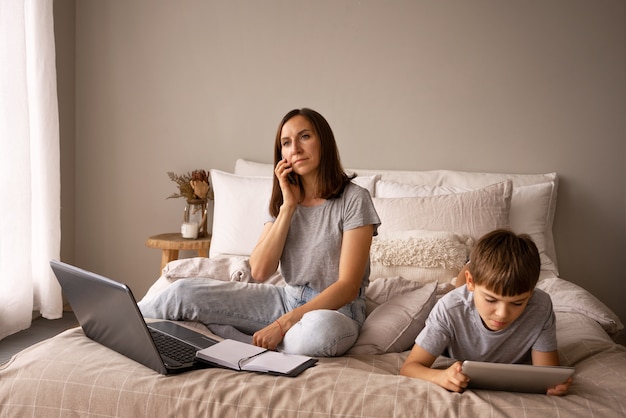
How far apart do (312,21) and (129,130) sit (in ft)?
4.07

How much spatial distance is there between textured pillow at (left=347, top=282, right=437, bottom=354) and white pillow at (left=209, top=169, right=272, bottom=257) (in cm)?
132

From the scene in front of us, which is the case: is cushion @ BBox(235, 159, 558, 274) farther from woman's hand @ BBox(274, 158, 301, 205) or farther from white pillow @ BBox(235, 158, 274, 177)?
woman's hand @ BBox(274, 158, 301, 205)

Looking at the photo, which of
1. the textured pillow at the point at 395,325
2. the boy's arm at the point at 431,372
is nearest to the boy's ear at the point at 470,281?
the boy's arm at the point at 431,372

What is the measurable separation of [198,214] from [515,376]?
2586mm

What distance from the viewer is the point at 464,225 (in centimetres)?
296

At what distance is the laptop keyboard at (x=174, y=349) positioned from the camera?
1.67m

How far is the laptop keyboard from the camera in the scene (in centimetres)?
167

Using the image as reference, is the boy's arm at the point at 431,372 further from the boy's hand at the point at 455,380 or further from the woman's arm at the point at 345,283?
the woman's arm at the point at 345,283

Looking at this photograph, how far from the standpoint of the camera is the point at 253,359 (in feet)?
5.47

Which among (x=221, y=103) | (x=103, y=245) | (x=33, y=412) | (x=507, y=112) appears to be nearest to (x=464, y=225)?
(x=507, y=112)

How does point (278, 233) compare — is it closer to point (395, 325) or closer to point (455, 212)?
point (395, 325)

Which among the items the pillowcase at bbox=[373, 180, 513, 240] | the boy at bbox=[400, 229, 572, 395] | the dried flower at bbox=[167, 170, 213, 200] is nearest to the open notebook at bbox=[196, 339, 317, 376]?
the boy at bbox=[400, 229, 572, 395]

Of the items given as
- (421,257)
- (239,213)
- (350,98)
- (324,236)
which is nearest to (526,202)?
(421,257)

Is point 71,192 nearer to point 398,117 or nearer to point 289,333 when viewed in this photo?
point 398,117
